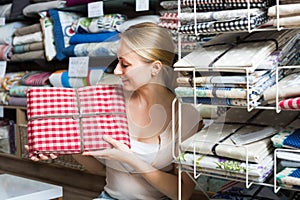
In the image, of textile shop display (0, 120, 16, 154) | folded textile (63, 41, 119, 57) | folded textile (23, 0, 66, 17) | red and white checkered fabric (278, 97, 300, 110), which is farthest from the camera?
textile shop display (0, 120, 16, 154)

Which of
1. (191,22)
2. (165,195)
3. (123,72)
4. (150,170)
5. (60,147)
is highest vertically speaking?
(191,22)

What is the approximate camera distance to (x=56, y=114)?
1.19m

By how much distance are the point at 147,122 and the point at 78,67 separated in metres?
0.95

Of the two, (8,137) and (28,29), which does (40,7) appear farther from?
(8,137)

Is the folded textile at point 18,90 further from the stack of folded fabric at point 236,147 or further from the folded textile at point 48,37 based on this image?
the stack of folded fabric at point 236,147

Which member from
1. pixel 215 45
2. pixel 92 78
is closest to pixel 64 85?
pixel 92 78

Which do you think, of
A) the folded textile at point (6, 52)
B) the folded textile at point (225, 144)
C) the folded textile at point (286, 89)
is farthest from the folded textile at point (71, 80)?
the folded textile at point (286, 89)

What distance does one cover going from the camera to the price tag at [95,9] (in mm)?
2001

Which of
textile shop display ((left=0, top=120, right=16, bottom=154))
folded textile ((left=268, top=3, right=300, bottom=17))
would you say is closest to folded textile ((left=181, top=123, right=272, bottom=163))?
folded textile ((left=268, top=3, right=300, bottom=17))

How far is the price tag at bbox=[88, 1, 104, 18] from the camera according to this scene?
2001 millimetres

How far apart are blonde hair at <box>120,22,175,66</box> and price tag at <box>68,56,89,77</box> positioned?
3.03ft

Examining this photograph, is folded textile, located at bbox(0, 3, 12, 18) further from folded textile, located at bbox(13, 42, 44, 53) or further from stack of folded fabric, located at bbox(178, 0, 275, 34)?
stack of folded fabric, located at bbox(178, 0, 275, 34)

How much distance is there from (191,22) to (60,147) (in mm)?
483

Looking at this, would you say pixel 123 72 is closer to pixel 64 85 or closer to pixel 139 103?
pixel 139 103
